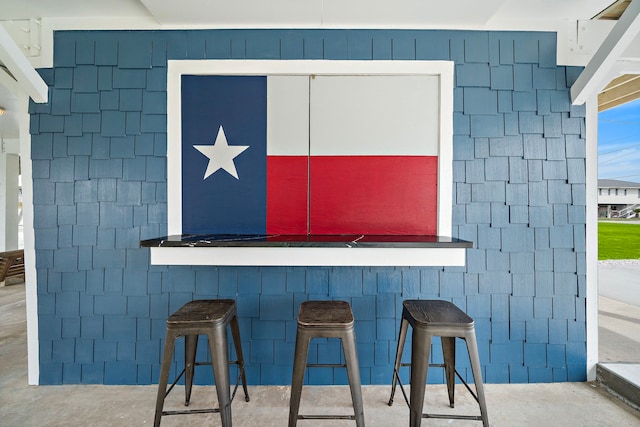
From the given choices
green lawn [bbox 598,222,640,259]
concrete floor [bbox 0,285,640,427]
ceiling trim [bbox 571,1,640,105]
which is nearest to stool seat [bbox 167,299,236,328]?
concrete floor [bbox 0,285,640,427]

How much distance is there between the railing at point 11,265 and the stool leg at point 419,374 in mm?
6264

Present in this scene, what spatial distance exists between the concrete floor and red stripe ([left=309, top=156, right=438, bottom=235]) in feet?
3.70

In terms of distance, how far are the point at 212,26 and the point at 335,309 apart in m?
2.10

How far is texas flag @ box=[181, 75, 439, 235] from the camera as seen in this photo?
207cm

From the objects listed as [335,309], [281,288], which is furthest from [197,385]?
[335,309]

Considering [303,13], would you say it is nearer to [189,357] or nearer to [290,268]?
[290,268]

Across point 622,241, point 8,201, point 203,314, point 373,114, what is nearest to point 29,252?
point 203,314

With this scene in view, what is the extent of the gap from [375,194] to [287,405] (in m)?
1.52

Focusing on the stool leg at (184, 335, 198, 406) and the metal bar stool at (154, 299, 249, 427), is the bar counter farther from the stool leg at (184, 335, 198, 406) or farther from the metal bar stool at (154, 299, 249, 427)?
the stool leg at (184, 335, 198, 406)

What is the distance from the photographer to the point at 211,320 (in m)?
1.51

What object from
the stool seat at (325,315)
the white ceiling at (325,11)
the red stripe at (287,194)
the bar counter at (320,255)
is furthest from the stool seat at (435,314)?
the white ceiling at (325,11)

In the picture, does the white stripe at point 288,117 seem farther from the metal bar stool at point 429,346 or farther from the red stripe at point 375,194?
the metal bar stool at point 429,346

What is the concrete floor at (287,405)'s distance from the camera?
175cm

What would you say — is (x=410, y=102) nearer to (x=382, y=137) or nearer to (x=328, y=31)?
(x=382, y=137)
